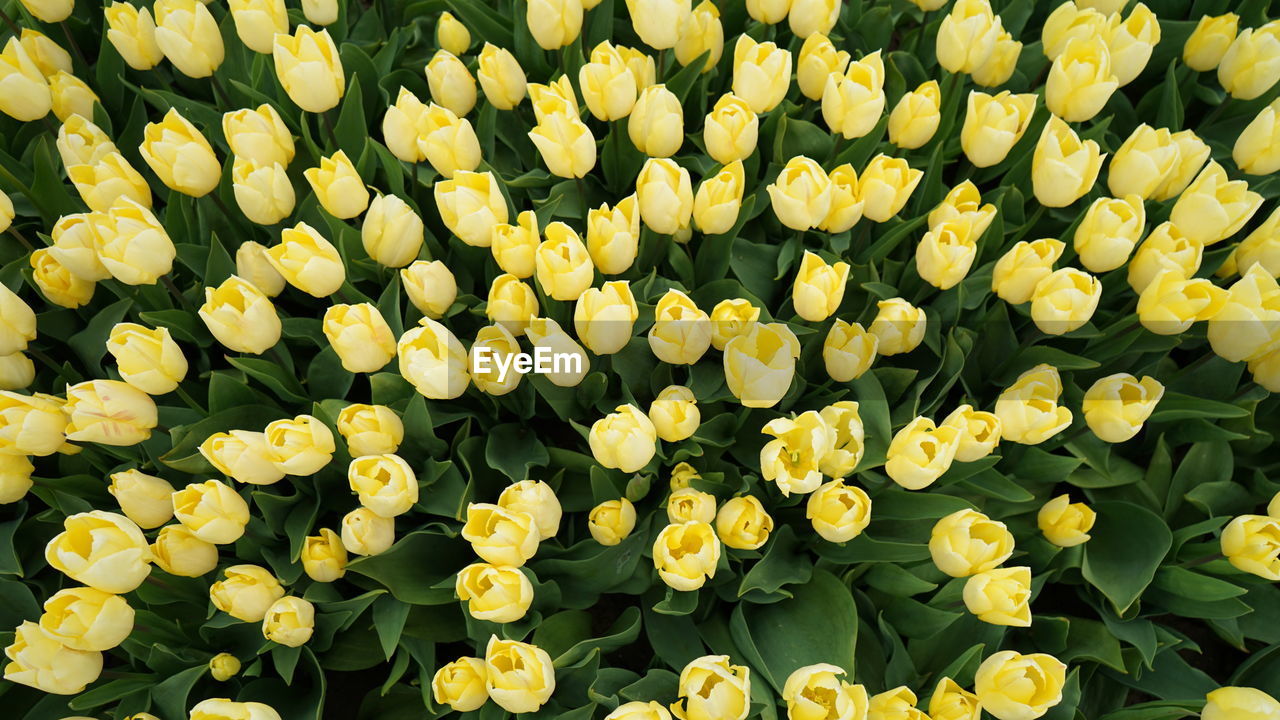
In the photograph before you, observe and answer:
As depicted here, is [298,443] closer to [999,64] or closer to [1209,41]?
[999,64]

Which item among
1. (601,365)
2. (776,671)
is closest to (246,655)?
(601,365)

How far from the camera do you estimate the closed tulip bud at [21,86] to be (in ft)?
5.34

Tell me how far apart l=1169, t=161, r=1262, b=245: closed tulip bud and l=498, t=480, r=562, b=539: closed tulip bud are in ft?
3.54

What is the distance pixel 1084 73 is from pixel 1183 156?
0.23 meters

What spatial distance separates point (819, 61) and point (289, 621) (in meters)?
1.24

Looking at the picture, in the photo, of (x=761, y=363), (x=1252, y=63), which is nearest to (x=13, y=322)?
(x=761, y=363)

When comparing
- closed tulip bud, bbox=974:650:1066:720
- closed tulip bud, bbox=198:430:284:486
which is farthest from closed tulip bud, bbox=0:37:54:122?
closed tulip bud, bbox=974:650:1066:720

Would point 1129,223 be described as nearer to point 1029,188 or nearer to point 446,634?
point 1029,188

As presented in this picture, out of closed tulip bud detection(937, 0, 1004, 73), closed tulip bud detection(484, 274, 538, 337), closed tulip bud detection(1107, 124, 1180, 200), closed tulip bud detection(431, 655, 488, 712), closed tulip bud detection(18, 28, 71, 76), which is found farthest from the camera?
closed tulip bud detection(18, 28, 71, 76)

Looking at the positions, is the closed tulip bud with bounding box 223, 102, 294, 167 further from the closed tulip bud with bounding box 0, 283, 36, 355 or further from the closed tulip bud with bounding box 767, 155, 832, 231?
the closed tulip bud with bounding box 767, 155, 832, 231

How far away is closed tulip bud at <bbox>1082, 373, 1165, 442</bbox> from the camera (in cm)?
133

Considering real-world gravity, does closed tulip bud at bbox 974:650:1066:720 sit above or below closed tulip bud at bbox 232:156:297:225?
below

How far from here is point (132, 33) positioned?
1730 millimetres

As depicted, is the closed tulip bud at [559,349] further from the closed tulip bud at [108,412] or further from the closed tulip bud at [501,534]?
the closed tulip bud at [108,412]
